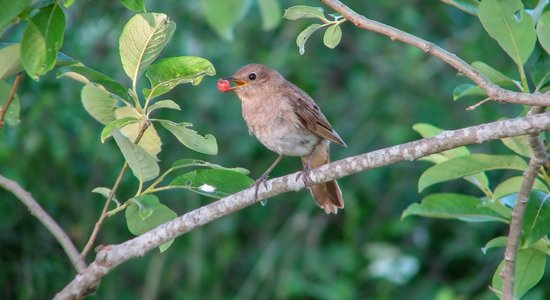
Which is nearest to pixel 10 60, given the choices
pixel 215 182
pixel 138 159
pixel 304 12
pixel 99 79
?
pixel 99 79

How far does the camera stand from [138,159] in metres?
2.69

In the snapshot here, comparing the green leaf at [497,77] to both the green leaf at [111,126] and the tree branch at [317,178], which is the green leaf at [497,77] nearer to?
the tree branch at [317,178]

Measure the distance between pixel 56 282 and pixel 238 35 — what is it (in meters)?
2.73

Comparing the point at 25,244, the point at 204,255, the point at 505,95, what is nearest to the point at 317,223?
the point at 204,255

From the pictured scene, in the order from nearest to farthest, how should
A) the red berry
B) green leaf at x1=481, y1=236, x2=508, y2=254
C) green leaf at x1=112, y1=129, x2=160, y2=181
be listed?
1. green leaf at x1=112, y1=129, x2=160, y2=181
2. green leaf at x1=481, y1=236, x2=508, y2=254
3. the red berry

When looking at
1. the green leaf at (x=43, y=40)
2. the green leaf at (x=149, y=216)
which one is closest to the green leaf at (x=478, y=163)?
the green leaf at (x=149, y=216)

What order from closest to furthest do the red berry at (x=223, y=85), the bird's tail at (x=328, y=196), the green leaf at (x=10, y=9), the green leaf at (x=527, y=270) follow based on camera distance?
the green leaf at (x=10, y=9), the green leaf at (x=527, y=270), the bird's tail at (x=328, y=196), the red berry at (x=223, y=85)

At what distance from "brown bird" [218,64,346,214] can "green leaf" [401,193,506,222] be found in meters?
1.41

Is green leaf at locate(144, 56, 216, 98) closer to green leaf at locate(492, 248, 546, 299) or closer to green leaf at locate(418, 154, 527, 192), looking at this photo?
green leaf at locate(418, 154, 527, 192)

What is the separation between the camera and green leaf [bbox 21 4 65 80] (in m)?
2.46

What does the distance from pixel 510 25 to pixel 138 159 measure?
1.34 m

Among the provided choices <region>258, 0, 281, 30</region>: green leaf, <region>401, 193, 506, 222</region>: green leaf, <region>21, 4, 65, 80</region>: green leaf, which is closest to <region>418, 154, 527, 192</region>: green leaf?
<region>401, 193, 506, 222</region>: green leaf

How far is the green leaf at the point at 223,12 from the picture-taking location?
4.86 feet

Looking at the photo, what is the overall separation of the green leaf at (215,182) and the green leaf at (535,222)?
0.95 m
